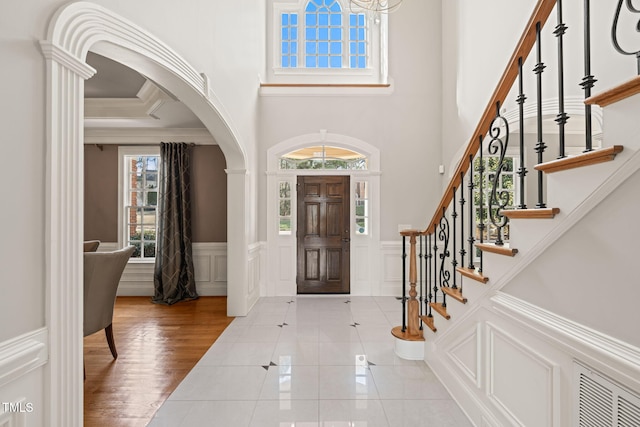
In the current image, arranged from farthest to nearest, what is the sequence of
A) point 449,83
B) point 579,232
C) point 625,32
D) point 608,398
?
point 449,83 → point 625,32 → point 579,232 → point 608,398

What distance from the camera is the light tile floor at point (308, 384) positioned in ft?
7.19

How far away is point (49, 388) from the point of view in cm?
128

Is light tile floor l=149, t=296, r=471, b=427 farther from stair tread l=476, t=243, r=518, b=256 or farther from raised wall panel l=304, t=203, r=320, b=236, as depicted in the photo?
raised wall panel l=304, t=203, r=320, b=236

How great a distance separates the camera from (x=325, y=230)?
5746 millimetres

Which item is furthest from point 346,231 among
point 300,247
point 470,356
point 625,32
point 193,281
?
point 625,32

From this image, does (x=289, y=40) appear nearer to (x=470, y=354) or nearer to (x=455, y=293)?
(x=455, y=293)

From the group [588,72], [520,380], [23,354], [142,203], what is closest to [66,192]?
[23,354]

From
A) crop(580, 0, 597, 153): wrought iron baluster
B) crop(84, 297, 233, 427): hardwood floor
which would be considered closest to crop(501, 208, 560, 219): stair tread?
crop(580, 0, 597, 153): wrought iron baluster

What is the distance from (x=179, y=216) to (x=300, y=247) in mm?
2069

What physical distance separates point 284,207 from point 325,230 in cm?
82

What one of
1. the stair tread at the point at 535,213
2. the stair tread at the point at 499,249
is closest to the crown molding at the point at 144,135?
the stair tread at the point at 499,249

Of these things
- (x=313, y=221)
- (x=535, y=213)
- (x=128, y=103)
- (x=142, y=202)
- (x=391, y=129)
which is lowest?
(x=313, y=221)

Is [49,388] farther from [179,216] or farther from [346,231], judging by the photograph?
[346,231]

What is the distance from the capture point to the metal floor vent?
1114 mm
